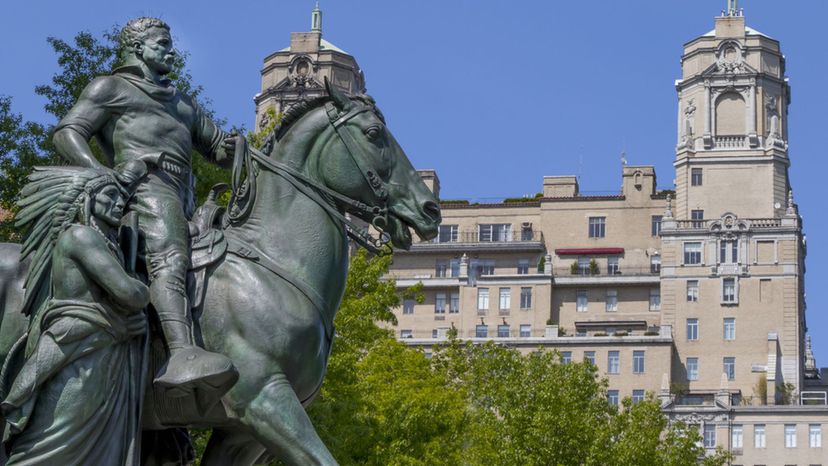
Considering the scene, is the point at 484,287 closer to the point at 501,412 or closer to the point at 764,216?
the point at 764,216

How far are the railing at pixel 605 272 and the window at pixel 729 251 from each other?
7.22 meters

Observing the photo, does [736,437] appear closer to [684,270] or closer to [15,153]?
[684,270]

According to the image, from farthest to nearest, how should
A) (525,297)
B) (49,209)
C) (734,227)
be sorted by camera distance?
(525,297)
(734,227)
(49,209)

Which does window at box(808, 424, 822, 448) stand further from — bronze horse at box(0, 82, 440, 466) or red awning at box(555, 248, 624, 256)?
bronze horse at box(0, 82, 440, 466)

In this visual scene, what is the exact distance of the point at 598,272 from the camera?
503ft

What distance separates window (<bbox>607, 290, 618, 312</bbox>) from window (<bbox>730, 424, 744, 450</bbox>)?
22223 millimetres

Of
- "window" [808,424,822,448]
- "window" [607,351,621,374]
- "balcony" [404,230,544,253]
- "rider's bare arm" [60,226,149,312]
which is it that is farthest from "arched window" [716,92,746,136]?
"rider's bare arm" [60,226,149,312]

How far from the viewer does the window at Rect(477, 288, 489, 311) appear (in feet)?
497

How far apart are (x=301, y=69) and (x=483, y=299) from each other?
28.4m

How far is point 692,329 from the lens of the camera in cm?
14325

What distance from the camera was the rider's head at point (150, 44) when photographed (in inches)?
464

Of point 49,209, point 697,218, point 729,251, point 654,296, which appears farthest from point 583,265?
point 49,209

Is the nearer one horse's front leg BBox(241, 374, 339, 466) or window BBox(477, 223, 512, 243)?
horse's front leg BBox(241, 374, 339, 466)

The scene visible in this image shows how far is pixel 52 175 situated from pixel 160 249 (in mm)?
848
